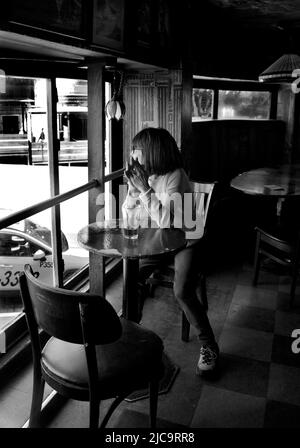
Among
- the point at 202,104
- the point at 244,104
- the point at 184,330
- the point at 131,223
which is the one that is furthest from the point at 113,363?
the point at 244,104

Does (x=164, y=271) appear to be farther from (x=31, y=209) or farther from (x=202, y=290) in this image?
(x=31, y=209)

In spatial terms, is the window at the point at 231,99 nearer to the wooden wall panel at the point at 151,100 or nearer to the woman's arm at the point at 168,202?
the wooden wall panel at the point at 151,100

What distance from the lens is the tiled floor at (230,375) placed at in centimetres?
252

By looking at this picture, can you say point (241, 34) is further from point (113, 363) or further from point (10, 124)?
point (113, 363)

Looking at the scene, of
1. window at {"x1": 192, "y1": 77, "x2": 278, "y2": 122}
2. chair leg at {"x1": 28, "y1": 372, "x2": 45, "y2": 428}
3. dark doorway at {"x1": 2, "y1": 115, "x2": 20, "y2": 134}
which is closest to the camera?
chair leg at {"x1": 28, "y1": 372, "x2": 45, "y2": 428}

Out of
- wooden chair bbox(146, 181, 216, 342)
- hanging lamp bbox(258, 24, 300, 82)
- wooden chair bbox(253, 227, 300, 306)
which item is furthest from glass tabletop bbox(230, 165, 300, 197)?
wooden chair bbox(146, 181, 216, 342)

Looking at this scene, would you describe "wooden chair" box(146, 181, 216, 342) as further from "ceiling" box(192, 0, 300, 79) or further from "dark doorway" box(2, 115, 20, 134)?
"ceiling" box(192, 0, 300, 79)

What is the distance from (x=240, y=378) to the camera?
2910 millimetres

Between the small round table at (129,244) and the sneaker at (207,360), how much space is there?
528 millimetres

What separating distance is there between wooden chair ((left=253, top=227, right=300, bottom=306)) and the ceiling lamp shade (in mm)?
1674

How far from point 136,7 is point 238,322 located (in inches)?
109

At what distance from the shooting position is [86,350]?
5.62 ft

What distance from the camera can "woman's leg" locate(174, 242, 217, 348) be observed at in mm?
2898
